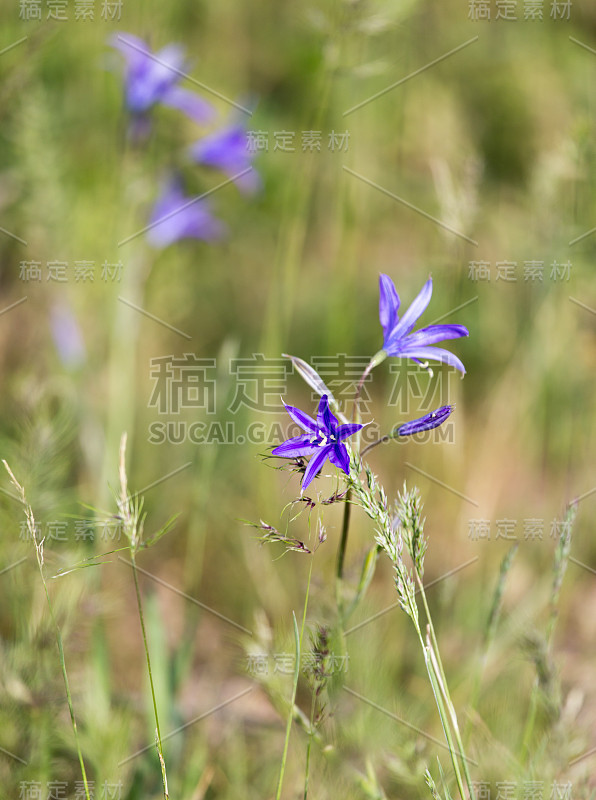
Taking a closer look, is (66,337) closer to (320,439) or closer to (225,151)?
(225,151)

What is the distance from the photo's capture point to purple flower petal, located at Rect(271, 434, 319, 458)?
3.41 ft

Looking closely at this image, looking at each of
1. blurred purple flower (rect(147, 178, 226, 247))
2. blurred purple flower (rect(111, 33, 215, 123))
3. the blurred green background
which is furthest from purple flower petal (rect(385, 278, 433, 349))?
blurred purple flower (rect(147, 178, 226, 247))

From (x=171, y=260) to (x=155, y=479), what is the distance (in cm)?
103

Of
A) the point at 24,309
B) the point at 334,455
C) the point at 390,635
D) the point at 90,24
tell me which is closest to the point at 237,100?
the point at 90,24

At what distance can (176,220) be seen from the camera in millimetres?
2625

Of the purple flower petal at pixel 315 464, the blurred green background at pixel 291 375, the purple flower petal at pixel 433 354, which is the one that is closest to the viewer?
the purple flower petal at pixel 315 464

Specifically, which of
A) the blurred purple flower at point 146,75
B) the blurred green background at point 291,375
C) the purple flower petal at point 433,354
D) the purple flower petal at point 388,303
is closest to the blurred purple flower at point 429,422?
the purple flower petal at point 433,354

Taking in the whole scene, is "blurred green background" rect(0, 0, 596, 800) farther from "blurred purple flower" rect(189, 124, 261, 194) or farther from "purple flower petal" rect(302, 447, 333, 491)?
"purple flower petal" rect(302, 447, 333, 491)

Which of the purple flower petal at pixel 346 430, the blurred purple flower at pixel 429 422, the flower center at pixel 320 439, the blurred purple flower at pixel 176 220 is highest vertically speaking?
the blurred purple flower at pixel 176 220

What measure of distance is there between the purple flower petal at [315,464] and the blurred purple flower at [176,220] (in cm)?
168

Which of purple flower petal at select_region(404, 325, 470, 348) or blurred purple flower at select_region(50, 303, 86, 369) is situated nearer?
purple flower petal at select_region(404, 325, 470, 348)

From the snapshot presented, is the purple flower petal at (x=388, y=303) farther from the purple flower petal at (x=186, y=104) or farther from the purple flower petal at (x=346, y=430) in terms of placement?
the purple flower petal at (x=186, y=104)

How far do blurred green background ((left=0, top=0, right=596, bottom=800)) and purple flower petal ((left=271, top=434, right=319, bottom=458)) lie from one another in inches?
16.4

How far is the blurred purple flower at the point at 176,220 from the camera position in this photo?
8.25 feet
